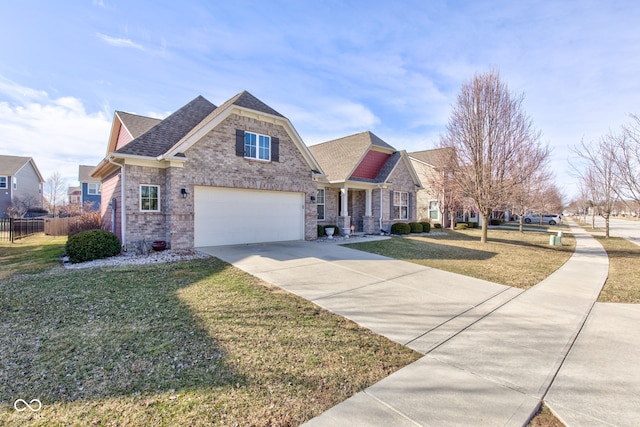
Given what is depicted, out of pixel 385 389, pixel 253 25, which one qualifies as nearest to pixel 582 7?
pixel 253 25

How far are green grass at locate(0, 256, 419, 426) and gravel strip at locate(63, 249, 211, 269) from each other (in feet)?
8.87

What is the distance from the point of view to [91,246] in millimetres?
9422

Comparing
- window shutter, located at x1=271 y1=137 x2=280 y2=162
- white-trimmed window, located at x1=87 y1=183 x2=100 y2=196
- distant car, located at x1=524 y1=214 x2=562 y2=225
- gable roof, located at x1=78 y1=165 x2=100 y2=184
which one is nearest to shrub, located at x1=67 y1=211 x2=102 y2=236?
window shutter, located at x1=271 y1=137 x2=280 y2=162

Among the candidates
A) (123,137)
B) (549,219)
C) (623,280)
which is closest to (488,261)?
(623,280)

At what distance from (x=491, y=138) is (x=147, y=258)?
15.9 metres

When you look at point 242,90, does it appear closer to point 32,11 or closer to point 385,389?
point 32,11

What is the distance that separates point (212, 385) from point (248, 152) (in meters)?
11.0

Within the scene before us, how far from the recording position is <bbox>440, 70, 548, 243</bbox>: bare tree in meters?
14.1

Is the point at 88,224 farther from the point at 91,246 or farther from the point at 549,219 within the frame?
the point at 549,219

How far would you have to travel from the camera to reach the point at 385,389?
3.01 metres

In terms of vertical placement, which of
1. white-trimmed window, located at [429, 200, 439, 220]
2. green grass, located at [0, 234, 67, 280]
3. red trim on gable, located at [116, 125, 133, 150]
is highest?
red trim on gable, located at [116, 125, 133, 150]

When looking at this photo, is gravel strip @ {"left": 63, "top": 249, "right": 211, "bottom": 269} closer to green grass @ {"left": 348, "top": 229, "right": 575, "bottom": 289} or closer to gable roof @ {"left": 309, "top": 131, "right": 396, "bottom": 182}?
green grass @ {"left": 348, "top": 229, "right": 575, "bottom": 289}

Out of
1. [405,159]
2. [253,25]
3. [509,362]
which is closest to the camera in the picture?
[509,362]

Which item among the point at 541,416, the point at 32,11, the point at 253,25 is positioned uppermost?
the point at 253,25
